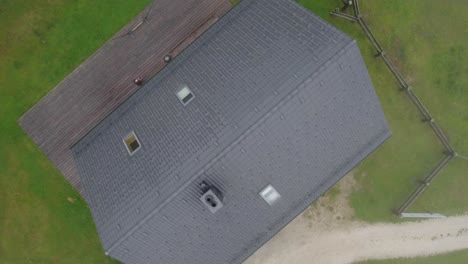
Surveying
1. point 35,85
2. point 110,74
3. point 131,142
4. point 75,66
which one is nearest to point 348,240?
point 131,142

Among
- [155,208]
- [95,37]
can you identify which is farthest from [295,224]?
[95,37]

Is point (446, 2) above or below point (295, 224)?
above

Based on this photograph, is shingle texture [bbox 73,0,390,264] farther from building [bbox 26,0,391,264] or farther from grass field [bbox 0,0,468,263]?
grass field [bbox 0,0,468,263]

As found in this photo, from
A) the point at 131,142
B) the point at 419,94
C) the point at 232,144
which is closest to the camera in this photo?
the point at 232,144

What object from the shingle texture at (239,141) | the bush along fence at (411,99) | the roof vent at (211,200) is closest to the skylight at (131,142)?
the shingle texture at (239,141)

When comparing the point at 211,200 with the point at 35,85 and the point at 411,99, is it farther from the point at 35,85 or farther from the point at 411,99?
the point at 411,99

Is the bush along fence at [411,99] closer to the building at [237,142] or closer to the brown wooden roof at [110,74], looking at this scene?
the building at [237,142]

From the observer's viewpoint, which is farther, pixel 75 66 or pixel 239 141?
pixel 75 66

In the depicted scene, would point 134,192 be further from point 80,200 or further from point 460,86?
point 460,86
